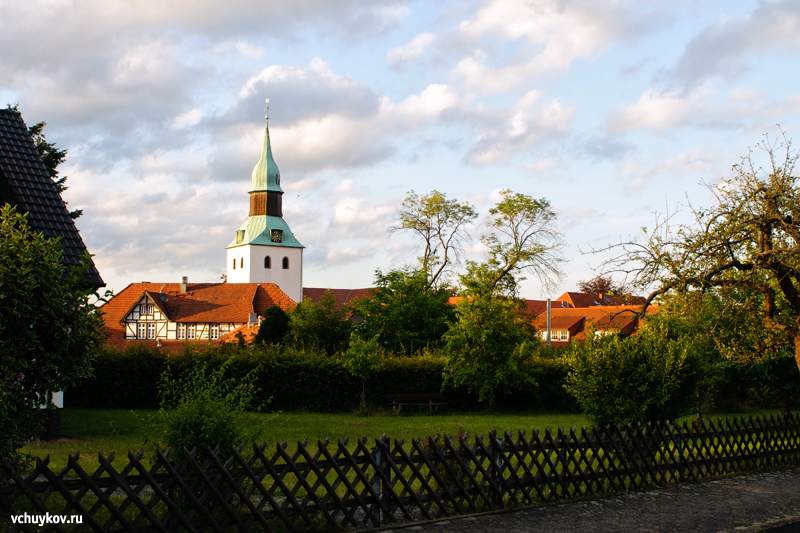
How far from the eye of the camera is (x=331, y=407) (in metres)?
23.8

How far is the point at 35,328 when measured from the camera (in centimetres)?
588

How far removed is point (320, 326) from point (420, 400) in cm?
1319

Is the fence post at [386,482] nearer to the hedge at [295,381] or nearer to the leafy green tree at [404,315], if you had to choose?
the hedge at [295,381]

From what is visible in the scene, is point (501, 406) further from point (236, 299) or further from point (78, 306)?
point (236, 299)

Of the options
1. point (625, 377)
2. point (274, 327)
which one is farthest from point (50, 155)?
point (625, 377)

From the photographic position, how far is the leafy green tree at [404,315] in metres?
33.5

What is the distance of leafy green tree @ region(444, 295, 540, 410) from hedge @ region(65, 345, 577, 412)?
3.95 ft

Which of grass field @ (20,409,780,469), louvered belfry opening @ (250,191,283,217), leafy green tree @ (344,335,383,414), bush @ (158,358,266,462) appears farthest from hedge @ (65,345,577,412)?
louvered belfry opening @ (250,191,283,217)

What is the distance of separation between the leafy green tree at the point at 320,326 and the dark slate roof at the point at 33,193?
2070 centimetres

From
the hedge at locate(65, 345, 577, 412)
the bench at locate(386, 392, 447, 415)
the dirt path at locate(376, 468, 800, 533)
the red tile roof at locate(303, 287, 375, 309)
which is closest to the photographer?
the dirt path at locate(376, 468, 800, 533)

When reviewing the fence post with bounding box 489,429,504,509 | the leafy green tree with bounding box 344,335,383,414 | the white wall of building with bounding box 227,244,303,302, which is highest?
the white wall of building with bounding box 227,244,303,302

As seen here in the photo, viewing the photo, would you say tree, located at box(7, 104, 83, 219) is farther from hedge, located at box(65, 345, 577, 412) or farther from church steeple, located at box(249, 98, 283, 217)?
church steeple, located at box(249, 98, 283, 217)

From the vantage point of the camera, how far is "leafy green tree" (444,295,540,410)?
23.7 m

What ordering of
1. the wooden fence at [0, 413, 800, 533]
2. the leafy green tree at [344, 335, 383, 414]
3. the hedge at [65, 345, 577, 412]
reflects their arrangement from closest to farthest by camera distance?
the wooden fence at [0, 413, 800, 533] < the leafy green tree at [344, 335, 383, 414] < the hedge at [65, 345, 577, 412]
